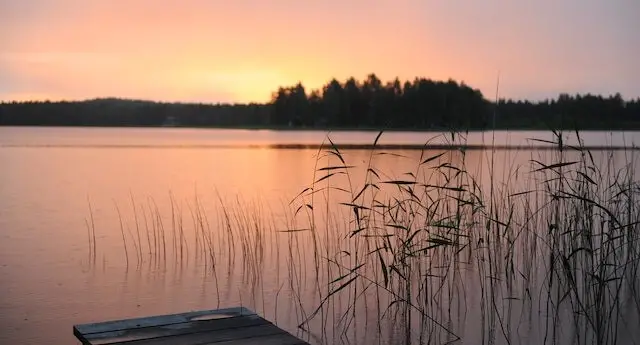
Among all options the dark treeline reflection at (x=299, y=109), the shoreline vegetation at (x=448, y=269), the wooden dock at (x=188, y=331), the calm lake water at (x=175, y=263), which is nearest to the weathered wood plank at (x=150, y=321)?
the wooden dock at (x=188, y=331)

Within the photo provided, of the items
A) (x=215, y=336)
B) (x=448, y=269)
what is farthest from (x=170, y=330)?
(x=448, y=269)

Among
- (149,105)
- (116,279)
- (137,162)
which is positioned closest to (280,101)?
(149,105)

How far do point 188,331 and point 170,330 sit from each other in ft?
0.33

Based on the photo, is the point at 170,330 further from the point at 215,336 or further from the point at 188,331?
the point at 215,336

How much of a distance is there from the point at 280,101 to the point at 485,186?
→ 2199 inches

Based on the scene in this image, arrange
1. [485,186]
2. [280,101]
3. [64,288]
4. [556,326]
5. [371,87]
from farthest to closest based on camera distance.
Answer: [280,101] < [371,87] < [485,186] < [64,288] < [556,326]

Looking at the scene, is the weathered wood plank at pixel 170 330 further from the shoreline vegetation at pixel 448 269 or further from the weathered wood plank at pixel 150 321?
the shoreline vegetation at pixel 448 269

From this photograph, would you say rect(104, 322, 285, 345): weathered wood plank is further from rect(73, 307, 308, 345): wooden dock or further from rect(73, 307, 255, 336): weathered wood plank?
rect(73, 307, 255, 336): weathered wood plank

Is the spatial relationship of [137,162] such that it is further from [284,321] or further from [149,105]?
[149,105]

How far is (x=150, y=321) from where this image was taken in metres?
3.52

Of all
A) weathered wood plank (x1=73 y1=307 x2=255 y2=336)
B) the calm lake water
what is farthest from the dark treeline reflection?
weathered wood plank (x1=73 y1=307 x2=255 y2=336)

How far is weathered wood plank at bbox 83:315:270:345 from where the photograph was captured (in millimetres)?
3199

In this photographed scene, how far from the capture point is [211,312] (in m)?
3.78

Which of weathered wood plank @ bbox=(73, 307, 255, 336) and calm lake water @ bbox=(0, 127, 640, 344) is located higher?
weathered wood plank @ bbox=(73, 307, 255, 336)
